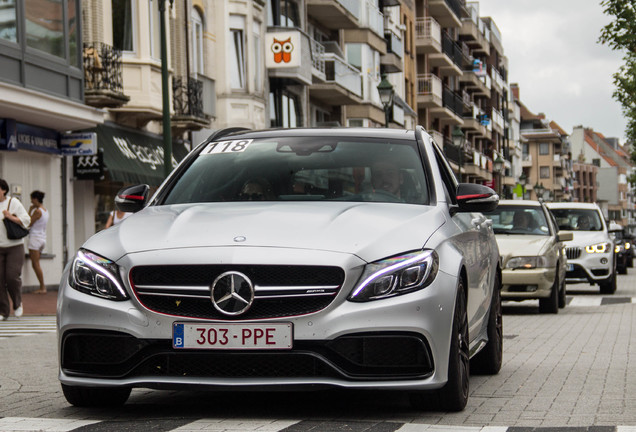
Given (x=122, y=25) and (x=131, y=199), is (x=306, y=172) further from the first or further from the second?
(x=122, y=25)

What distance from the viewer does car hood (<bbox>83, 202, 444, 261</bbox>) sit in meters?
6.38

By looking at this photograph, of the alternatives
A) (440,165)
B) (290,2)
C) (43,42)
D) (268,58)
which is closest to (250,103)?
(268,58)

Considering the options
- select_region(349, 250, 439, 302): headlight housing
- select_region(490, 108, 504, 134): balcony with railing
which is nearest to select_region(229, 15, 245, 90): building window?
select_region(349, 250, 439, 302): headlight housing

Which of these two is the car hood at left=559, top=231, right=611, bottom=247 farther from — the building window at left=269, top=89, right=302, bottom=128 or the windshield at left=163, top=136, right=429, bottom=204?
the building window at left=269, top=89, right=302, bottom=128

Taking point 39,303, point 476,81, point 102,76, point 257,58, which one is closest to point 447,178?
point 39,303

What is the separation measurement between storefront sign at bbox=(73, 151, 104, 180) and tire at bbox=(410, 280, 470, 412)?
2254 cm

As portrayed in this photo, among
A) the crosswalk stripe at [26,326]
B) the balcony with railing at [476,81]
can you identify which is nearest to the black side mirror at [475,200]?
the crosswalk stripe at [26,326]

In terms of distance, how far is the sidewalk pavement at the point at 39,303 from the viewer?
20.0 m

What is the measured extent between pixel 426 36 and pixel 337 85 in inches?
1077

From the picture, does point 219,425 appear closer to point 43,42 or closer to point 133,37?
point 43,42

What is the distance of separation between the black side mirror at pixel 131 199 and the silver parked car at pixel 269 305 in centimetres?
80

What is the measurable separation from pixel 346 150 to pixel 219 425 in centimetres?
226

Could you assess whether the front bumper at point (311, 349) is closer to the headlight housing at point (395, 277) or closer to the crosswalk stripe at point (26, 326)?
the headlight housing at point (395, 277)

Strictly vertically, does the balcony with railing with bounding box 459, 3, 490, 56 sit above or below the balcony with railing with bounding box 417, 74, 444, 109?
above
